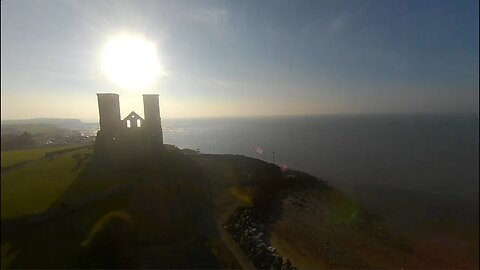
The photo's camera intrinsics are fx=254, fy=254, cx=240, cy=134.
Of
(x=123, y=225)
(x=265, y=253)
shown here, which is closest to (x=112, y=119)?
(x=123, y=225)

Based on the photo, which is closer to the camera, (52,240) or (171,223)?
(52,240)

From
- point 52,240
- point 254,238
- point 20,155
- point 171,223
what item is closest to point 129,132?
Result: point 171,223

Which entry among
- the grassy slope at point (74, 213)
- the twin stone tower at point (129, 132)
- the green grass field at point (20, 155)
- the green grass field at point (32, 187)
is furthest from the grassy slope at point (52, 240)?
the twin stone tower at point (129, 132)

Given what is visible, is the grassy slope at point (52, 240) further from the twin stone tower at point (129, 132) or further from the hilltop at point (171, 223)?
the twin stone tower at point (129, 132)

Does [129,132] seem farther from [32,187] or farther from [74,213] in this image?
[32,187]

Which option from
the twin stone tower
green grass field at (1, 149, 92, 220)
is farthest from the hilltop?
the twin stone tower

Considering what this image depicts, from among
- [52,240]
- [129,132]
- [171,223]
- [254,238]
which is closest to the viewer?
[52,240]

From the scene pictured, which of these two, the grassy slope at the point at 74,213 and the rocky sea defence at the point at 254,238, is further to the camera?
the rocky sea defence at the point at 254,238

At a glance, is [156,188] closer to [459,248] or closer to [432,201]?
[459,248]
